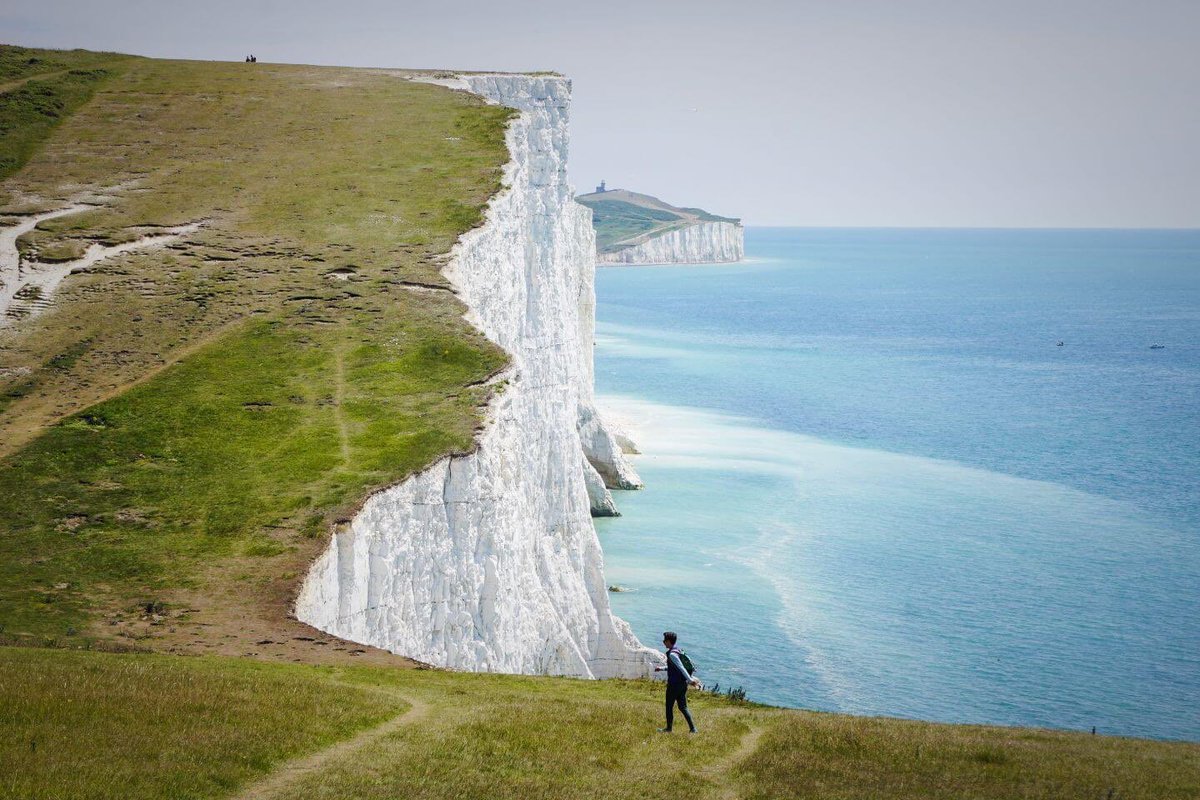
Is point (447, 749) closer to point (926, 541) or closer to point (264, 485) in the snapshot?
point (264, 485)

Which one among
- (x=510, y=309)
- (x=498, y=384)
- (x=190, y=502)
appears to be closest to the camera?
(x=190, y=502)

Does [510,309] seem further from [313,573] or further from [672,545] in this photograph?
[313,573]

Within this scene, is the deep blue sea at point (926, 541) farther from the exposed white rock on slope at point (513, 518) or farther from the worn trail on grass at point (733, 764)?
the worn trail on grass at point (733, 764)

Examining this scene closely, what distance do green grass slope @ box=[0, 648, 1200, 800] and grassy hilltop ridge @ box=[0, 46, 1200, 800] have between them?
7cm

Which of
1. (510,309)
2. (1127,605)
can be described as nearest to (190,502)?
(510,309)

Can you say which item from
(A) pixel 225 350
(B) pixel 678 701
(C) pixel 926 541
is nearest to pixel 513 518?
(A) pixel 225 350

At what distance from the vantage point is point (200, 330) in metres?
44.6

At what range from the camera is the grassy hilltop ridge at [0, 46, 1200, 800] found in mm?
17156

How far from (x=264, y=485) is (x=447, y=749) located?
708 inches

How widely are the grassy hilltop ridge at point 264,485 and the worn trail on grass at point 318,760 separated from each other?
0.23 ft

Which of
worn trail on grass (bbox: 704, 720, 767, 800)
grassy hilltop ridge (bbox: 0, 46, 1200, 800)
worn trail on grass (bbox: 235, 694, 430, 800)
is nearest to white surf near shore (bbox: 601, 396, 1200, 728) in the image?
grassy hilltop ridge (bbox: 0, 46, 1200, 800)

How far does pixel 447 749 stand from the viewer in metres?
18.0

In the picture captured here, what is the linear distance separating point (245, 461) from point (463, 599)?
794cm

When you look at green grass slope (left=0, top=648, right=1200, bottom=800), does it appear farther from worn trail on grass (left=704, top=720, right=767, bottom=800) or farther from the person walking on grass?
the person walking on grass
